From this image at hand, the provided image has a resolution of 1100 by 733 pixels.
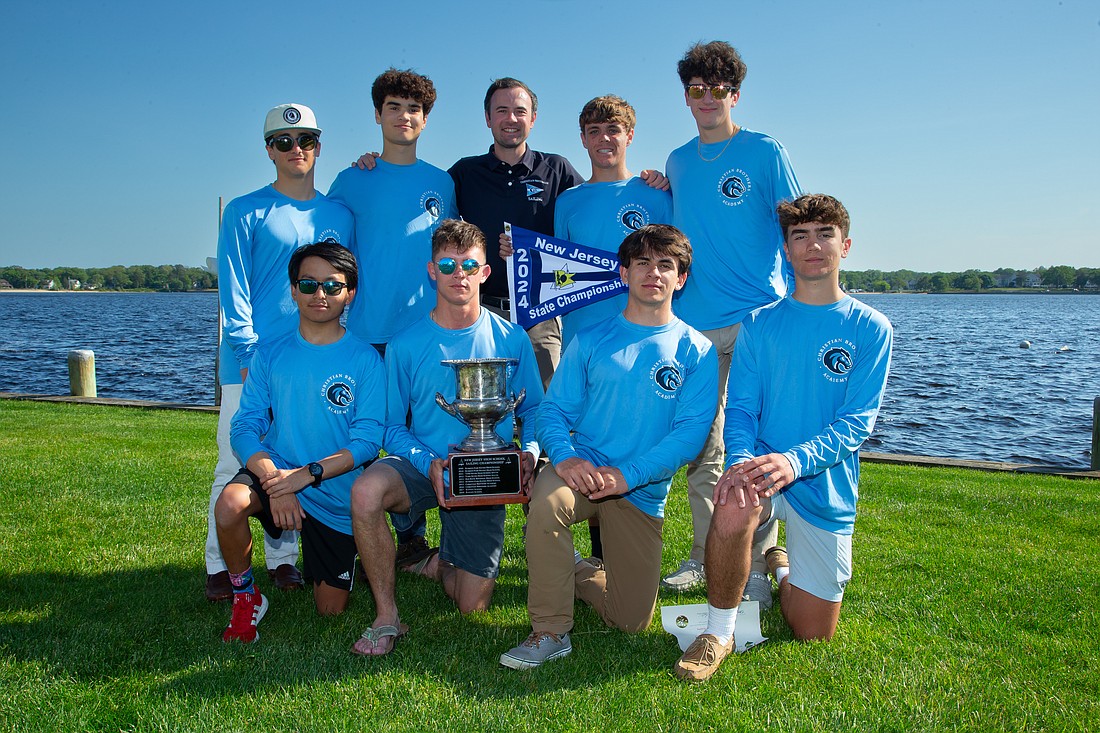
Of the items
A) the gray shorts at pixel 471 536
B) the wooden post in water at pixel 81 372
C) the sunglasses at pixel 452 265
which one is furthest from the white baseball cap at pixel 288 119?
the wooden post in water at pixel 81 372

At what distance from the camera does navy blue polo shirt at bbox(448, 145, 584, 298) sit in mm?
6105

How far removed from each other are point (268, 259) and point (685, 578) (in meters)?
3.47

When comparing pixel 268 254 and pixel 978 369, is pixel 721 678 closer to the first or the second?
pixel 268 254

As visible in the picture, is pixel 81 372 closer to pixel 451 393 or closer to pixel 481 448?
pixel 451 393

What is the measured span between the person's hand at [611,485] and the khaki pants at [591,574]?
0.64 ft

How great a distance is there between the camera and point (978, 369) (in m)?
40.4

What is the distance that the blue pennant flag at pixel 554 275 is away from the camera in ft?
19.0

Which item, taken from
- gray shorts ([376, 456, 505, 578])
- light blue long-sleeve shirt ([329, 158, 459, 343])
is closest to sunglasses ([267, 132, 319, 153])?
light blue long-sleeve shirt ([329, 158, 459, 343])

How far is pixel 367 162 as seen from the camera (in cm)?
592

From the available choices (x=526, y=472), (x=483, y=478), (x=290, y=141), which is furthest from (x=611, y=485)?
(x=290, y=141)

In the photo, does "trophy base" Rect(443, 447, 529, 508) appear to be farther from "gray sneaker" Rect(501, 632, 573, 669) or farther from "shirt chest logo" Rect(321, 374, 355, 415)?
"shirt chest logo" Rect(321, 374, 355, 415)

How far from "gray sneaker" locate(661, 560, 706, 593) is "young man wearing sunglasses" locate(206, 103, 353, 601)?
2.44m

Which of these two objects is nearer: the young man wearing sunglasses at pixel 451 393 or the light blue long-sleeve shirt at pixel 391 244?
the young man wearing sunglasses at pixel 451 393

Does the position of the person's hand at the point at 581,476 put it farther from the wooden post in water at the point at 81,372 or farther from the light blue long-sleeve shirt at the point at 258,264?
the wooden post in water at the point at 81,372
